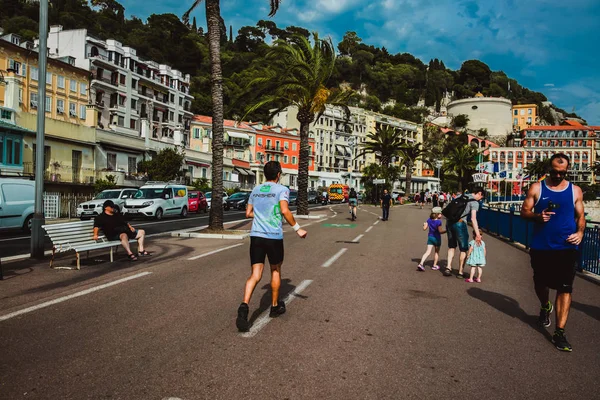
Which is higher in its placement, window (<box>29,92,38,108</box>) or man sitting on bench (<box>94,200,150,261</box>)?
window (<box>29,92,38,108</box>)

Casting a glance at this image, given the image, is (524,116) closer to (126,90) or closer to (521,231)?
(126,90)

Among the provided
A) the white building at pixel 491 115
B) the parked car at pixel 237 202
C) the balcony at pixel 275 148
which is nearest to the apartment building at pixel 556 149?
the white building at pixel 491 115

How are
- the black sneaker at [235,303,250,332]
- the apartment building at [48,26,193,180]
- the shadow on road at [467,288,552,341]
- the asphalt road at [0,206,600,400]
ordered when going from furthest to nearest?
the apartment building at [48,26,193,180]
the shadow on road at [467,288,552,341]
the black sneaker at [235,303,250,332]
the asphalt road at [0,206,600,400]

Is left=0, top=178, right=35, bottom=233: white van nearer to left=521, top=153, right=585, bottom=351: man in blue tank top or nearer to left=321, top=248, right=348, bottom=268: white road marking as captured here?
left=321, top=248, right=348, bottom=268: white road marking

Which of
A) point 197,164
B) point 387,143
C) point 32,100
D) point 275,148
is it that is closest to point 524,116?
point 275,148

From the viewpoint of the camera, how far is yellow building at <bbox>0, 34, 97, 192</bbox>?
33.0 meters

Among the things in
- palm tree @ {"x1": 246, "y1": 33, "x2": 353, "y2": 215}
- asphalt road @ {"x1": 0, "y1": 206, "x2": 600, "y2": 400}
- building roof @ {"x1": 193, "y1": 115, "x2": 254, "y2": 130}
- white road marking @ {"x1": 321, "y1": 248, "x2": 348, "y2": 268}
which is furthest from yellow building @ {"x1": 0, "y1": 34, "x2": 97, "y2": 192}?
asphalt road @ {"x1": 0, "y1": 206, "x2": 600, "y2": 400}

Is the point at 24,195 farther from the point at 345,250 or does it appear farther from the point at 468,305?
the point at 468,305

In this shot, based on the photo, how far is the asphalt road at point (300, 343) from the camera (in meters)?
3.91

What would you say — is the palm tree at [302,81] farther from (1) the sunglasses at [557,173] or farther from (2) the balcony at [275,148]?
(2) the balcony at [275,148]

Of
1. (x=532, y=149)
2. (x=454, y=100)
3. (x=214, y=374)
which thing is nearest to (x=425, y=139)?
(x=532, y=149)

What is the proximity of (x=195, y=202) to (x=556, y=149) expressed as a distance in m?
126

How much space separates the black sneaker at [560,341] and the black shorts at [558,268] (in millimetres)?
467

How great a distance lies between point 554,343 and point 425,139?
137104 mm
